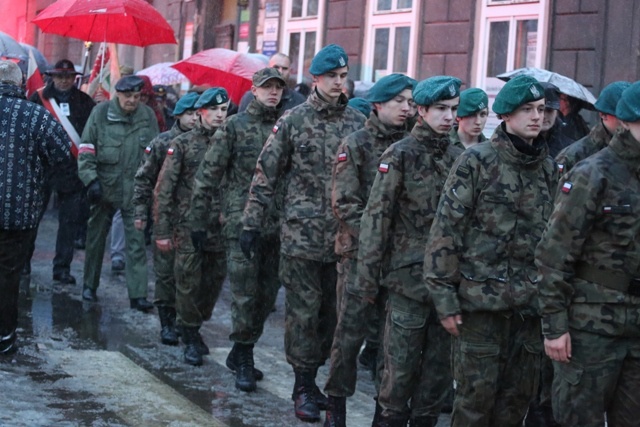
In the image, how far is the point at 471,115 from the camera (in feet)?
24.5

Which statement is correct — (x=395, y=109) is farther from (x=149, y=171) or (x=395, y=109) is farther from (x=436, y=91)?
(x=149, y=171)

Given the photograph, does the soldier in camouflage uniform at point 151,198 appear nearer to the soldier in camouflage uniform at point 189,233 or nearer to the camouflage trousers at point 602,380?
the soldier in camouflage uniform at point 189,233

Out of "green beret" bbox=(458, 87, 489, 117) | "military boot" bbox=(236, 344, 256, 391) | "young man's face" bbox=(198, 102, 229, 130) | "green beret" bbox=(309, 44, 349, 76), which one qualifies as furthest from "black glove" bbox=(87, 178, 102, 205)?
"green beret" bbox=(458, 87, 489, 117)

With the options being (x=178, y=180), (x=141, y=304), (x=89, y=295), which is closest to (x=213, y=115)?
(x=178, y=180)

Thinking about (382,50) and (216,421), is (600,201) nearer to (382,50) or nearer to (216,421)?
(216,421)

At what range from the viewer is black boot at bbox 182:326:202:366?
8.59m

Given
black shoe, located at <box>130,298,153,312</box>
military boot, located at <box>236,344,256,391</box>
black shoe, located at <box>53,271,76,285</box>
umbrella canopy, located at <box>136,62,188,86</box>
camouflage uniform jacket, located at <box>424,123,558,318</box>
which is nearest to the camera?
camouflage uniform jacket, located at <box>424,123,558,318</box>

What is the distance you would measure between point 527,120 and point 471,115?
1.90 meters

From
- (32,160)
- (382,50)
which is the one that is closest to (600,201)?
(32,160)

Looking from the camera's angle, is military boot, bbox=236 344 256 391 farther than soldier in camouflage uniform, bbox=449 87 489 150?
Yes

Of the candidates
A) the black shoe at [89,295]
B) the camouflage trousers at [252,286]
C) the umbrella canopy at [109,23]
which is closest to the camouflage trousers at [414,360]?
the camouflage trousers at [252,286]

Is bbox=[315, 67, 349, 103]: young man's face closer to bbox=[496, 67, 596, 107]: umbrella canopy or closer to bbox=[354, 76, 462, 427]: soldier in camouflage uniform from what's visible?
bbox=[354, 76, 462, 427]: soldier in camouflage uniform

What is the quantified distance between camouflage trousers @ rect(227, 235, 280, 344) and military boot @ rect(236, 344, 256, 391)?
0.05m

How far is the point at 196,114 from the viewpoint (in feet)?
30.6
